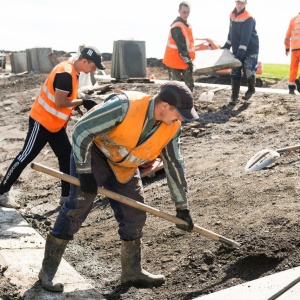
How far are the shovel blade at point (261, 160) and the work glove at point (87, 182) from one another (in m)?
3.09

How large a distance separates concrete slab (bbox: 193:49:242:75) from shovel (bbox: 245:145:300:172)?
13.2 ft

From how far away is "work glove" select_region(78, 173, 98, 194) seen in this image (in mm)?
4980

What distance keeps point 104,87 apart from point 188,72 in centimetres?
272

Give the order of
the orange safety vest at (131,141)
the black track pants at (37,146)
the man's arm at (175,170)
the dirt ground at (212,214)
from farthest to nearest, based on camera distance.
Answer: the black track pants at (37,146) → the dirt ground at (212,214) → the man's arm at (175,170) → the orange safety vest at (131,141)

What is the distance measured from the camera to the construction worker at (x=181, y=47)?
37.1 feet

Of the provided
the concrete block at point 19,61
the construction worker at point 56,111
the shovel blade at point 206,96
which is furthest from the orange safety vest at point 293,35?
the concrete block at point 19,61

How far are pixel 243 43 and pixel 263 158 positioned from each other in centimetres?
419

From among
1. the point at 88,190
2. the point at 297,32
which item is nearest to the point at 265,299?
the point at 88,190

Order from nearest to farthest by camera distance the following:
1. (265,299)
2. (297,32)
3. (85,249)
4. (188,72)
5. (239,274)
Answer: (265,299)
(239,274)
(85,249)
(188,72)
(297,32)

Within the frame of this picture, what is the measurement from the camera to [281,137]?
9.16m

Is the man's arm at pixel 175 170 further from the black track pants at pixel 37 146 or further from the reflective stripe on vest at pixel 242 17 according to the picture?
the reflective stripe on vest at pixel 242 17

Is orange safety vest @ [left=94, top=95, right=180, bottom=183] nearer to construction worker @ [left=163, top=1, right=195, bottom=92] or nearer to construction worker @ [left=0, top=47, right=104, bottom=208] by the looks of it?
construction worker @ [left=0, top=47, right=104, bottom=208]

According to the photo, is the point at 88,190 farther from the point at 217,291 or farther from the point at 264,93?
the point at 264,93

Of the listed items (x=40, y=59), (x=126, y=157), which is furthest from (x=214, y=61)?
(x=40, y=59)
